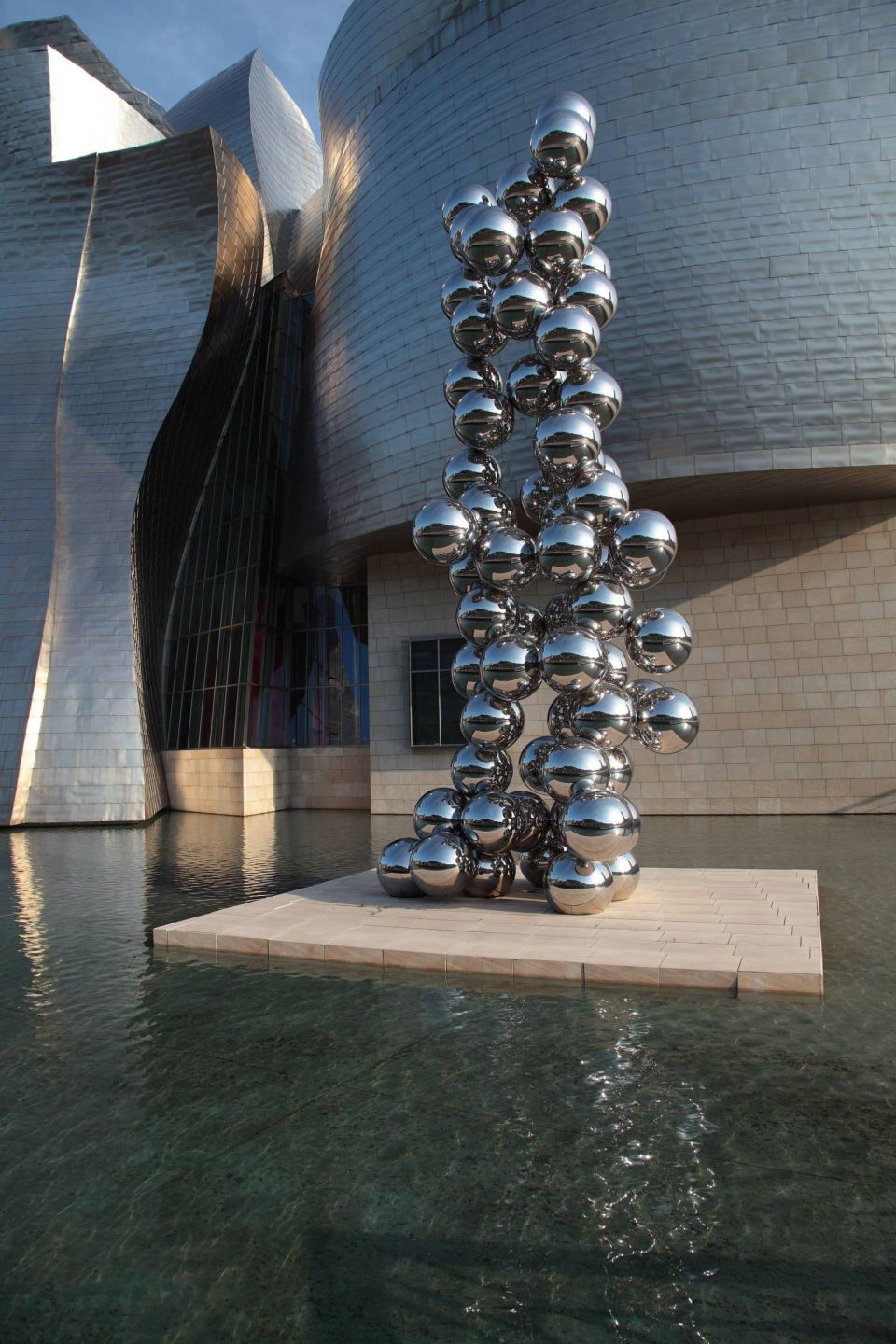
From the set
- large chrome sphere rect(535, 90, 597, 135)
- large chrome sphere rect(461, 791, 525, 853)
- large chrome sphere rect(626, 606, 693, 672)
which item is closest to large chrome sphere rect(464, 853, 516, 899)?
large chrome sphere rect(461, 791, 525, 853)

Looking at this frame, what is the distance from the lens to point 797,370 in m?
16.2

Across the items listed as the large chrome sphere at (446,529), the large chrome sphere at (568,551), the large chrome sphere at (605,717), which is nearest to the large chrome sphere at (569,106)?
the large chrome sphere at (446,529)

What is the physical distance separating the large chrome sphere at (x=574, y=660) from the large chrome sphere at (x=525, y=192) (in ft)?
12.1

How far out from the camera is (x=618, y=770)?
756 cm

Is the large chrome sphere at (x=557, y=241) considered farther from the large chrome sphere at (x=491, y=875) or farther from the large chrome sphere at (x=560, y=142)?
the large chrome sphere at (x=491, y=875)

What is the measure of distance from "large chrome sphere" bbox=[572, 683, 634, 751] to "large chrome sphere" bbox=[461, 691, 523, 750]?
692mm

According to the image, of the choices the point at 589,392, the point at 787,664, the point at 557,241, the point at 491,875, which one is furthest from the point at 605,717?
the point at 787,664

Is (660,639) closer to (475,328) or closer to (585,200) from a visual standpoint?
(475,328)

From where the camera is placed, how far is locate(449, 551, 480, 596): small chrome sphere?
27.3 feet

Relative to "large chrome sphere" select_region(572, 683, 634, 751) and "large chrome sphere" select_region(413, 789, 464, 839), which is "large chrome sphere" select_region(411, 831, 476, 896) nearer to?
"large chrome sphere" select_region(413, 789, 464, 839)

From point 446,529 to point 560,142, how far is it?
10.6 feet

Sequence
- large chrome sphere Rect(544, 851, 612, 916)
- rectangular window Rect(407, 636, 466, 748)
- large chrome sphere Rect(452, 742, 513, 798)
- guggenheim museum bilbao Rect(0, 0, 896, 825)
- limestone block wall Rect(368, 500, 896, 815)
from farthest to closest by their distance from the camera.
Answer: rectangular window Rect(407, 636, 466, 748)
limestone block wall Rect(368, 500, 896, 815)
guggenheim museum bilbao Rect(0, 0, 896, 825)
large chrome sphere Rect(452, 742, 513, 798)
large chrome sphere Rect(544, 851, 612, 916)

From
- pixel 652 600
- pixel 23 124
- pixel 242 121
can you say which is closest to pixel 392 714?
pixel 652 600

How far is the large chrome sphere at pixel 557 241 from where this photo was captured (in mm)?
7734
